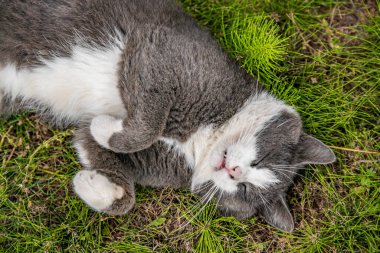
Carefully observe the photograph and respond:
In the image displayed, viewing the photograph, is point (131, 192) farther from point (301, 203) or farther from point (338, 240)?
point (338, 240)

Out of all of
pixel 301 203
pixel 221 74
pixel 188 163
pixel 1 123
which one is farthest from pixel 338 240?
pixel 1 123

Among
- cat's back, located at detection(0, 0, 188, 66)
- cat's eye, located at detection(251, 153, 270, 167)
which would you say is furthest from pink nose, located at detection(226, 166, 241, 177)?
cat's back, located at detection(0, 0, 188, 66)

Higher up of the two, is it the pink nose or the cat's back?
the cat's back

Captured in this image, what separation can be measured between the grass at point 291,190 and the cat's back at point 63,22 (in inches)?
29.8

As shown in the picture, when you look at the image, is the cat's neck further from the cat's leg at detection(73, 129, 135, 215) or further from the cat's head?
the cat's leg at detection(73, 129, 135, 215)

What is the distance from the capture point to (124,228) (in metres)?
3.43

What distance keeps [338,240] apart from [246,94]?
4.82 feet

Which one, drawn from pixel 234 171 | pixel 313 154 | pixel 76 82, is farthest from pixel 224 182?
pixel 76 82

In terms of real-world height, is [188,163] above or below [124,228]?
above

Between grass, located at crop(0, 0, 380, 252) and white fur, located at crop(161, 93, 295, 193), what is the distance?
0.59 m

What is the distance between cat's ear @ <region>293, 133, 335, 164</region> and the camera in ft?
9.78

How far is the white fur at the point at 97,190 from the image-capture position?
115 inches

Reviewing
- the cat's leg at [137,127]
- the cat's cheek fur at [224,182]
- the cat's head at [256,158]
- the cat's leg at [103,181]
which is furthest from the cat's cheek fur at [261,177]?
the cat's leg at [103,181]

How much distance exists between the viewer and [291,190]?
11.6ft
